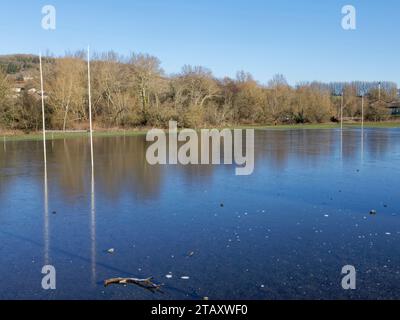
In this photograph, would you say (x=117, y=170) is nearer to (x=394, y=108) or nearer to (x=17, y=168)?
(x=17, y=168)

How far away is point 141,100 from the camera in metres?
57.8

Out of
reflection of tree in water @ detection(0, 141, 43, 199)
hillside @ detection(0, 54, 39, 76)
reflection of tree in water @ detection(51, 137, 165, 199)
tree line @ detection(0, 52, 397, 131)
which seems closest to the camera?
reflection of tree in water @ detection(51, 137, 165, 199)

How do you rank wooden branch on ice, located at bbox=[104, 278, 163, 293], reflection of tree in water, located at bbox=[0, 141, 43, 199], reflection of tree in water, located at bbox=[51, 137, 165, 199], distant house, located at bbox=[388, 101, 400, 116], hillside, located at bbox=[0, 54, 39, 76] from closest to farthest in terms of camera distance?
1. wooden branch on ice, located at bbox=[104, 278, 163, 293]
2. reflection of tree in water, located at bbox=[51, 137, 165, 199]
3. reflection of tree in water, located at bbox=[0, 141, 43, 199]
4. hillside, located at bbox=[0, 54, 39, 76]
5. distant house, located at bbox=[388, 101, 400, 116]

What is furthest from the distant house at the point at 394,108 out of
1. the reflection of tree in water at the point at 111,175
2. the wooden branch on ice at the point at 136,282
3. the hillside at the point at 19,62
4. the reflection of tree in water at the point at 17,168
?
the wooden branch on ice at the point at 136,282

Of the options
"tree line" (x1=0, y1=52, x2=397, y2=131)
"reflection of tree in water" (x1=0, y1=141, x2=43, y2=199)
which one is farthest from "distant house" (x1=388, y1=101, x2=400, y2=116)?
"reflection of tree in water" (x1=0, y1=141, x2=43, y2=199)

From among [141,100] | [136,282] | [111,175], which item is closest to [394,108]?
[141,100]

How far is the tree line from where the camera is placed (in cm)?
4722

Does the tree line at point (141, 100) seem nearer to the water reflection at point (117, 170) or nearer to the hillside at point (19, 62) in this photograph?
the hillside at point (19, 62)

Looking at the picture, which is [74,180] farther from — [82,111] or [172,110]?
[172,110]

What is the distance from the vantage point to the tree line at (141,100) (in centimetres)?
4722

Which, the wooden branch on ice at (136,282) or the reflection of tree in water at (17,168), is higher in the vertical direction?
the reflection of tree in water at (17,168)

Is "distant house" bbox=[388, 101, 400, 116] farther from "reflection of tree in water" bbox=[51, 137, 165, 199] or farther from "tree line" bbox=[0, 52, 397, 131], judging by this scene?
"reflection of tree in water" bbox=[51, 137, 165, 199]
